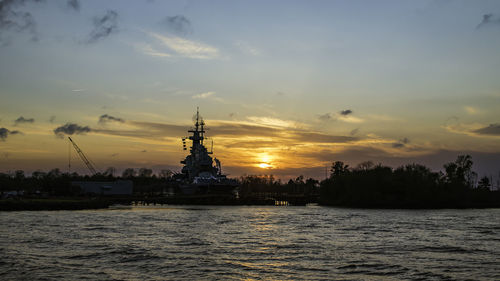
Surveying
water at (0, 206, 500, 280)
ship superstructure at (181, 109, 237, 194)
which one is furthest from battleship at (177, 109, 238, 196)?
water at (0, 206, 500, 280)

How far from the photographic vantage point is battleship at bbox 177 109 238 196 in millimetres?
170875

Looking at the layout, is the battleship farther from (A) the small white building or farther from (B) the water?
(B) the water

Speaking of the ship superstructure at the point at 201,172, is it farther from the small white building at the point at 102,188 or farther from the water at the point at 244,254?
the water at the point at 244,254

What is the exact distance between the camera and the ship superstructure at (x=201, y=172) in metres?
171

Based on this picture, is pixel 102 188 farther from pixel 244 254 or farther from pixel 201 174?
pixel 244 254

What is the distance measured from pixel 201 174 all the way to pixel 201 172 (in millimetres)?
2827

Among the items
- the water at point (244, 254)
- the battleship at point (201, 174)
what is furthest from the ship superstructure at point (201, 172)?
the water at point (244, 254)

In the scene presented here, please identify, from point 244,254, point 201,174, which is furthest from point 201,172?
point 244,254

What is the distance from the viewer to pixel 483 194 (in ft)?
493

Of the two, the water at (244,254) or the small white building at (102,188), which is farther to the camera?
the small white building at (102,188)

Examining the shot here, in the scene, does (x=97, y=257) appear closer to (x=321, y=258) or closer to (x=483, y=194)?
(x=321, y=258)

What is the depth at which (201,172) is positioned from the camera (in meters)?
180

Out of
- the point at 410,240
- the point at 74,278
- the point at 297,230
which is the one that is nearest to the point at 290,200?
the point at 297,230

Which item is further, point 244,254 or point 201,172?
point 201,172
